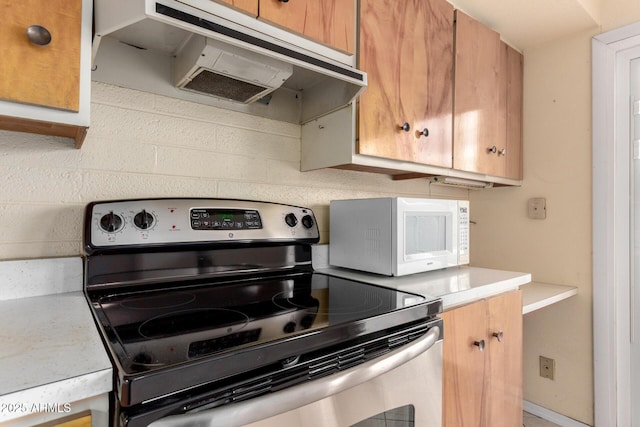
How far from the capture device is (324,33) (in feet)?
3.51

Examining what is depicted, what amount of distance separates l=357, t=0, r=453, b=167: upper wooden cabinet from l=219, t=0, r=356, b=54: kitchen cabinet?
100 millimetres

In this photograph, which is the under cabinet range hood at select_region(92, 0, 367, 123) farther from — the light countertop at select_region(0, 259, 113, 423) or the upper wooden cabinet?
the light countertop at select_region(0, 259, 113, 423)

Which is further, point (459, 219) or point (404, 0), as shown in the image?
point (459, 219)

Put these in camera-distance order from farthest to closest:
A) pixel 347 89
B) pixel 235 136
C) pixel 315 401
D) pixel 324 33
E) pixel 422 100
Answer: pixel 422 100 < pixel 235 136 < pixel 347 89 < pixel 324 33 < pixel 315 401

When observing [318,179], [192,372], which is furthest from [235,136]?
[192,372]

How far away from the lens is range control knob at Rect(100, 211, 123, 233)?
945 mm

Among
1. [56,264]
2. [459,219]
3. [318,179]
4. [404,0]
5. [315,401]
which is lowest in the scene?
[315,401]

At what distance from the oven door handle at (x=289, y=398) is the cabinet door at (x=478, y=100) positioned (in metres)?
1.06

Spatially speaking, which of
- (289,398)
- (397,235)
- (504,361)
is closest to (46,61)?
(289,398)

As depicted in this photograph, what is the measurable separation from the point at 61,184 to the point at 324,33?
0.87 metres

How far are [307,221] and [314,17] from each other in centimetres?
68

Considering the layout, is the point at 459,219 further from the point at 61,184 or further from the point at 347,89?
the point at 61,184

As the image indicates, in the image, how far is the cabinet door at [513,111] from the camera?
6.28 feet

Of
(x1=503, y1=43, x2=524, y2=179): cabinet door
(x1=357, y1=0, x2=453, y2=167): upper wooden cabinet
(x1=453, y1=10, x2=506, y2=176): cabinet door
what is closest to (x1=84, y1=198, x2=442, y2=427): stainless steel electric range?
(x1=357, y1=0, x2=453, y2=167): upper wooden cabinet
